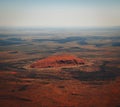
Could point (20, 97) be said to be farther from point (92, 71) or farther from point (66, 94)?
point (92, 71)

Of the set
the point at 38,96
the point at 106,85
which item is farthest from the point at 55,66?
the point at 38,96

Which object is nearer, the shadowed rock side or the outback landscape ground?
the outback landscape ground

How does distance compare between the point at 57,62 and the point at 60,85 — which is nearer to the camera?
the point at 60,85

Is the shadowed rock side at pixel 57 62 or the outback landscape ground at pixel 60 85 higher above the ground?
the shadowed rock side at pixel 57 62

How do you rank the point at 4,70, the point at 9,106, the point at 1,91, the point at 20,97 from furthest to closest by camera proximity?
the point at 4,70 < the point at 1,91 < the point at 20,97 < the point at 9,106

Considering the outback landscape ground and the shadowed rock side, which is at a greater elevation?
the shadowed rock side

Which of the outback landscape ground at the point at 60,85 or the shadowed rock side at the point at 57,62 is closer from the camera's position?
the outback landscape ground at the point at 60,85

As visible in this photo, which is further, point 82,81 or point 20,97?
point 82,81

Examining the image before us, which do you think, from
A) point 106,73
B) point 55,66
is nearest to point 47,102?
point 106,73

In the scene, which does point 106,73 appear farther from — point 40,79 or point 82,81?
point 40,79

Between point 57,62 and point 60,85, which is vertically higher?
point 57,62

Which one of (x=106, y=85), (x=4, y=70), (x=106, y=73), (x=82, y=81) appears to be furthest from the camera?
(x=4, y=70)
